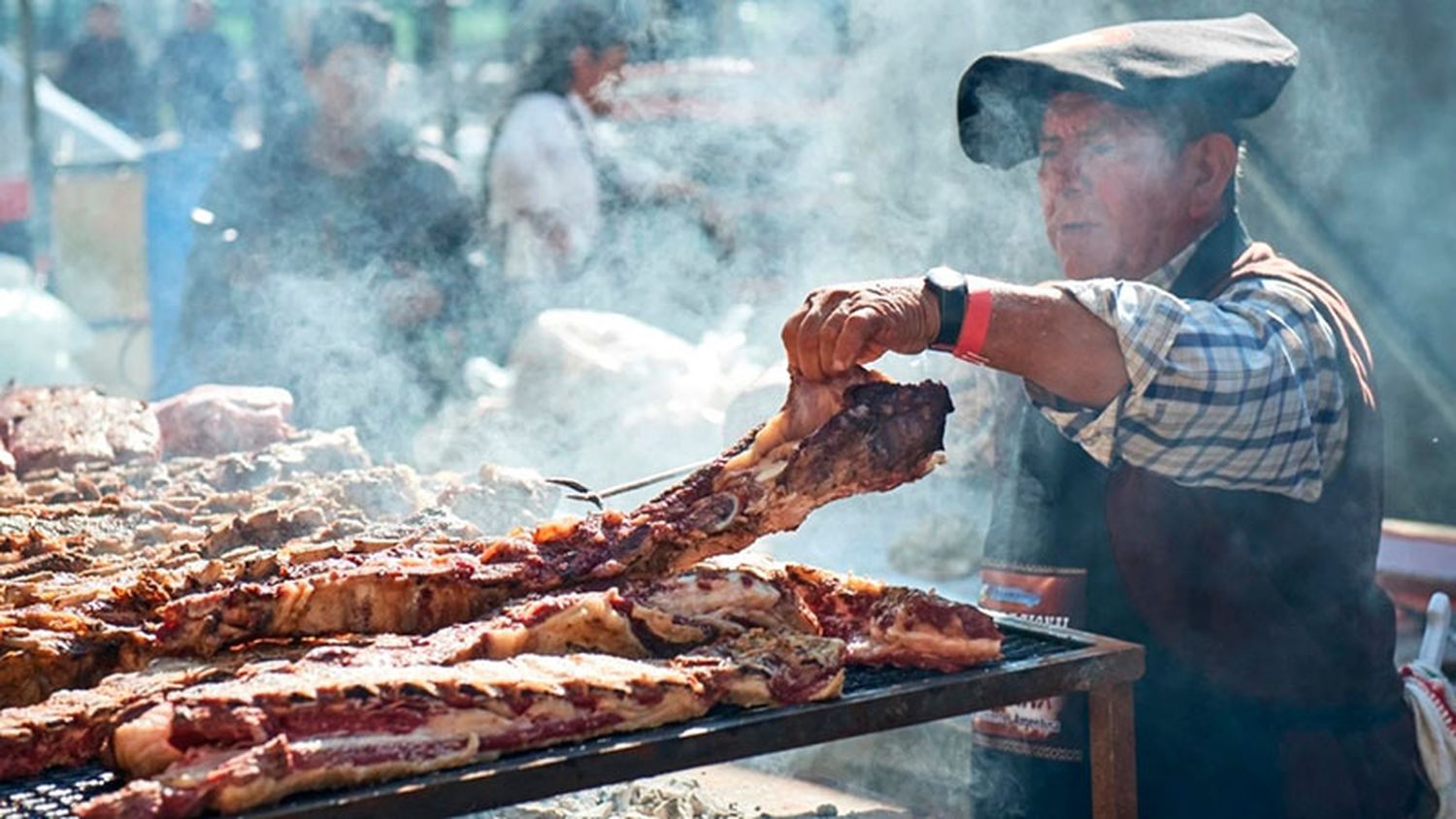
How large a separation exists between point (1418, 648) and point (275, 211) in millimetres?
6620

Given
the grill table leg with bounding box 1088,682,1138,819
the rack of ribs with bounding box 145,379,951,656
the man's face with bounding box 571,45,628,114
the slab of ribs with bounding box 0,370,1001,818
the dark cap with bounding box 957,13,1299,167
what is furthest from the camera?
the man's face with bounding box 571,45,628,114

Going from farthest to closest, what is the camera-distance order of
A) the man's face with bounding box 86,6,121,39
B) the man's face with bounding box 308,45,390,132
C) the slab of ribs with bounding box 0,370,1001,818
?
the man's face with bounding box 86,6,121,39, the man's face with bounding box 308,45,390,132, the slab of ribs with bounding box 0,370,1001,818

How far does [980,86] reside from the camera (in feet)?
15.2

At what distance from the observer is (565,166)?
10.4 meters

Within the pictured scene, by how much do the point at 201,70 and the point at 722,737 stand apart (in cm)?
1322

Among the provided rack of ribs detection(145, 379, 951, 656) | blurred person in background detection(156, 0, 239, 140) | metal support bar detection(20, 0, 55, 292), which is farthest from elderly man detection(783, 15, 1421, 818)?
blurred person in background detection(156, 0, 239, 140)

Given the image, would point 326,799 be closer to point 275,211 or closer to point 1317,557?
point 1317,557

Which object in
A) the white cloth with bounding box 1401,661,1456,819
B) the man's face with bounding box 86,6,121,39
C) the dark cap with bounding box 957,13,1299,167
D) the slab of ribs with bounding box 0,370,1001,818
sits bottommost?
the white cloth with bounding box 1401,661,1456,819

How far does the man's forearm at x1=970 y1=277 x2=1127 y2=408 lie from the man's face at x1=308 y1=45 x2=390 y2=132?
6.61 meters

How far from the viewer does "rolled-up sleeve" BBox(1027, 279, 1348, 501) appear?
11.7 feet

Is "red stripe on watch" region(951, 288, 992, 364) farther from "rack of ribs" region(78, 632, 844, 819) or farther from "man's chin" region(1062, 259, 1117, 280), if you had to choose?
"man's chin" region(1062, 259, 1117, 280)

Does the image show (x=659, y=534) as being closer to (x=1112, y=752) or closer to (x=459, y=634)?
(x=459, y=634)

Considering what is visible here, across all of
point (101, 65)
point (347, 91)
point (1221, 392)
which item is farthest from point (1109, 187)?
point (101, 65)

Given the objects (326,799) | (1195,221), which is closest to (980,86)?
(1195,221)
